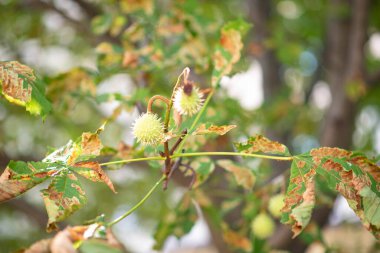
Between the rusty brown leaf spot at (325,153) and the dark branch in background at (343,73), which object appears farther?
the dark branch in background at (343,73)

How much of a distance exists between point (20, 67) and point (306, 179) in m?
0.72

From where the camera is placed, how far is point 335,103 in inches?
120

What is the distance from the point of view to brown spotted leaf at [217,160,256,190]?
58.7 inches

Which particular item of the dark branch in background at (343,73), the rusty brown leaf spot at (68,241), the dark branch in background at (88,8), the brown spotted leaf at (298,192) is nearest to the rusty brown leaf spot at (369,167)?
the brown spotted leaf at (298,192)

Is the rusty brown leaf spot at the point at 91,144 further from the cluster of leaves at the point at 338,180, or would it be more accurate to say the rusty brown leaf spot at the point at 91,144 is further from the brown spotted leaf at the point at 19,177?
the cluster of leaves at the point at 338,180

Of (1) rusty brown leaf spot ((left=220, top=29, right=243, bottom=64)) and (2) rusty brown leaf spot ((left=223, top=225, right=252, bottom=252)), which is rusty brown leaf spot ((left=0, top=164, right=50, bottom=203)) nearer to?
(1) rusty brown leaf spot ((left=220, top=29, right=243, bottom=64))

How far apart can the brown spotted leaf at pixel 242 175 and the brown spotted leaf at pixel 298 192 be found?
45 cm

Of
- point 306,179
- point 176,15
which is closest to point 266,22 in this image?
point 176,15

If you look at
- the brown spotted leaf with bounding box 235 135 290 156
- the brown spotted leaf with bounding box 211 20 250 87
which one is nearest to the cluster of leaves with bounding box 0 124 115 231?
the brown spotted leaf with bounding box 235 135 290 156

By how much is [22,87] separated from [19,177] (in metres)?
0.23

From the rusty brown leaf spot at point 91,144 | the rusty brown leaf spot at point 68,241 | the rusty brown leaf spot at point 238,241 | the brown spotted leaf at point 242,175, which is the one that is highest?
the rusty brown leaf spot at point 91,144

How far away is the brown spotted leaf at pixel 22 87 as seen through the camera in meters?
1.06

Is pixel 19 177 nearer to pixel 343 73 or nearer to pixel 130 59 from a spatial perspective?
pixel 130 59

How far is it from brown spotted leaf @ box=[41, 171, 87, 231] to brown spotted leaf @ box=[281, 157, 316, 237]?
46 centimetres
